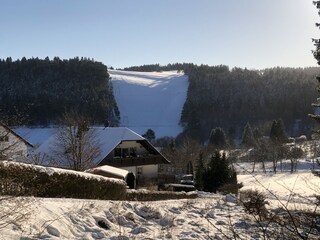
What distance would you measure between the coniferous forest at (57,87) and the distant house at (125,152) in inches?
4225

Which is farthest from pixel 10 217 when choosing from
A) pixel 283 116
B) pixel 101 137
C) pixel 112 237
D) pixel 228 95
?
pixel 228 95

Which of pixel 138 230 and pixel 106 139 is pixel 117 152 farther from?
pixel 138 230

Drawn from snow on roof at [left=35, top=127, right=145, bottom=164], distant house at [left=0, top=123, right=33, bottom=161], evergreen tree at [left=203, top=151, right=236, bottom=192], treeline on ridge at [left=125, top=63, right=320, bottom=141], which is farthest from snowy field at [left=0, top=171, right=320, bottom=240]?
treeline on ridge at [left=125, top=63, right=320, bottom=141]

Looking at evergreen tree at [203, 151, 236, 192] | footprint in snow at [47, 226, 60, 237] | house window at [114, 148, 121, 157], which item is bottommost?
evergreen tree at [203, 151, 236, 192]

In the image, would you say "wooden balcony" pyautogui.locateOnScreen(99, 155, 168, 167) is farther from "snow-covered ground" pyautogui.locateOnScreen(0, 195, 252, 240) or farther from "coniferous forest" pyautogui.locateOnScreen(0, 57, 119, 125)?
"coniferous forest" pyautogui.locateOnScreen(0, 57, 119, 125)

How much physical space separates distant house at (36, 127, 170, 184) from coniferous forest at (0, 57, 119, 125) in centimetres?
10732

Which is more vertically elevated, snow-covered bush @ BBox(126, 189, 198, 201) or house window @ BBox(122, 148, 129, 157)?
snow-covered bush @ BBox(126, 189, 198, 201)

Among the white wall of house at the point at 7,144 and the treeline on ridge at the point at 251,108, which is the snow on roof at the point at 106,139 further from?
the treeline on ridge at the point at 251,108

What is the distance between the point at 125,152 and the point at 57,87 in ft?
438

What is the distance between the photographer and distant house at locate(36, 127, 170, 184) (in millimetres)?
39594

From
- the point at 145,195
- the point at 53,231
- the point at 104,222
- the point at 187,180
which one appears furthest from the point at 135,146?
the point at 53,231

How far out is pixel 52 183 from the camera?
13.2 metres

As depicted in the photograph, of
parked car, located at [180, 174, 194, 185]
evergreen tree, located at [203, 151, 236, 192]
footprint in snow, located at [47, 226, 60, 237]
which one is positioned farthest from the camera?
parked car, located at [180, 174, 194, 185]

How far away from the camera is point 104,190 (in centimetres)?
1648
